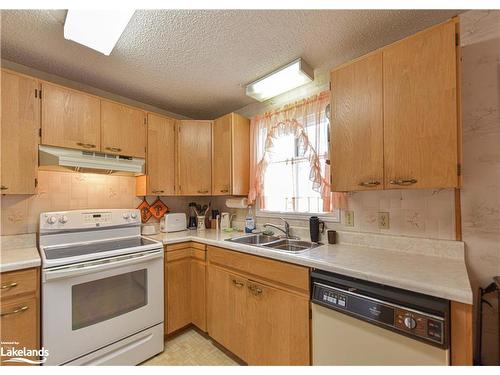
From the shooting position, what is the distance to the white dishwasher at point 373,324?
3.04 ft

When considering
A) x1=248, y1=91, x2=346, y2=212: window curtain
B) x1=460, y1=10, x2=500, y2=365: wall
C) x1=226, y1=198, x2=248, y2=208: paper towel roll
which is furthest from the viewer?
x1=226, y1=198, x2=248, y2=208: paper towel roll

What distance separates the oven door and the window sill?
3.43ft

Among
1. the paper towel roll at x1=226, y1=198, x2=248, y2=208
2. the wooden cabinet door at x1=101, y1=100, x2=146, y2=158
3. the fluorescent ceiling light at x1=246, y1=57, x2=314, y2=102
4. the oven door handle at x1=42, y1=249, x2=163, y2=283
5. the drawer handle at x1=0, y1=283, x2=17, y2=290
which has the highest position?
the fluorescent ceiling light at x1=246, y1=57, x2=314, y2=102

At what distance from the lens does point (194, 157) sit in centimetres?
250

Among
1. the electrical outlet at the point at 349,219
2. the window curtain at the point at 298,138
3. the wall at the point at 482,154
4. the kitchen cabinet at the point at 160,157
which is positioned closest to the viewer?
the wall at the point at 482,154

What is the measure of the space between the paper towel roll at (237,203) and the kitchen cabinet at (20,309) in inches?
64.8

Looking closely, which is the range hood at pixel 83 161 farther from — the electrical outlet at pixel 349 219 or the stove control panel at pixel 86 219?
the electrical outlet at pixel 349 219

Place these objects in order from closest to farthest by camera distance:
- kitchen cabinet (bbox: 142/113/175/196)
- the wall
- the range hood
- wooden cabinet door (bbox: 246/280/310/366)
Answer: the wall → wooden cabinet door (bbox: 246/280/310/366) → the range hood → kitchen cabinet (bbox: 142/113/175/196)

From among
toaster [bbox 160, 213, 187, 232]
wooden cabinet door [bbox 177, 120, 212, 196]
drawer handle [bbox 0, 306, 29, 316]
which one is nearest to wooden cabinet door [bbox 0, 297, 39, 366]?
drawer handle [bbox 0, 306, 29, 316]

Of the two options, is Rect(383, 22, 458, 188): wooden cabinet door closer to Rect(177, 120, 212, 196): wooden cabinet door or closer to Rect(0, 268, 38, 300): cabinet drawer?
Rect(177, 120, 212, 196): wooden cabinet door

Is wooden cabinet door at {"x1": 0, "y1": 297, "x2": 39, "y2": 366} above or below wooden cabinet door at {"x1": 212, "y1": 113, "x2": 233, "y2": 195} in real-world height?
below

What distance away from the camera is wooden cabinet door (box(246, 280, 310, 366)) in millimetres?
1343

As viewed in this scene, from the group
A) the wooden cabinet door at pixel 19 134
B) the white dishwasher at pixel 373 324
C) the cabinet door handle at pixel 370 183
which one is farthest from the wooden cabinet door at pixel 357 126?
the wooden cabinet door at pixel 19 134

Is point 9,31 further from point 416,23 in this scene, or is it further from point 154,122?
point 416,23
